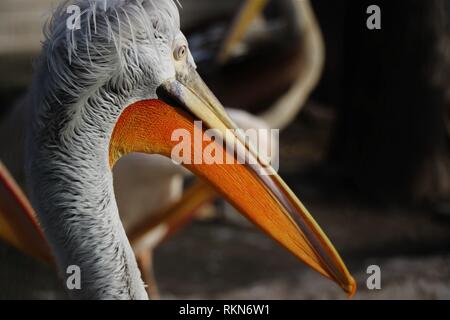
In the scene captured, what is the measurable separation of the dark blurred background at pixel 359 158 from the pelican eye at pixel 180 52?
1718 mm

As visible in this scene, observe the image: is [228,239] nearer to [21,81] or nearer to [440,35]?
[440,35]

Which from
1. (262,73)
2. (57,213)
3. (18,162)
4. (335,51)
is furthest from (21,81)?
(57,213)

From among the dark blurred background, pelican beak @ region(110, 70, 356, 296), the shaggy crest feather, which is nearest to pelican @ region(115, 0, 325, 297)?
the dark blurred background

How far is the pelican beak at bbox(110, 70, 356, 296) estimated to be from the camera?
164 centimetres

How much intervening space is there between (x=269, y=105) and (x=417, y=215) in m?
1.37

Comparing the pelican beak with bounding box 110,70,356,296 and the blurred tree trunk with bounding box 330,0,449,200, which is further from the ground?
the blurred tree trunk with bounding box 330,0,449,200

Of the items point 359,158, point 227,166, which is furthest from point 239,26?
point 227,166

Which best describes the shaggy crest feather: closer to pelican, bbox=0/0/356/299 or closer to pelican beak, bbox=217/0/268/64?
pelican, bbox=0/0/356/299

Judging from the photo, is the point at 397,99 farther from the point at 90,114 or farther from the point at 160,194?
the point at 90,114

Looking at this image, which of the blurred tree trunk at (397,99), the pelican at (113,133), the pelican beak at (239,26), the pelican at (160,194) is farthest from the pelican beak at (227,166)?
A: the blurred tree trunk at (397,99)

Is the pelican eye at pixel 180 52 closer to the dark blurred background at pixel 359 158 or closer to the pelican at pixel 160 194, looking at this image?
the pelican at pixel 160 194

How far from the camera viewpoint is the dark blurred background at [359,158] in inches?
148

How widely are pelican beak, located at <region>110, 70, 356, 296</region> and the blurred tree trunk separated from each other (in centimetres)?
299

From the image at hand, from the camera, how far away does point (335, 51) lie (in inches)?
247
